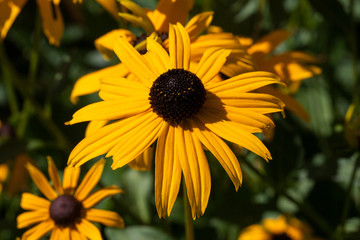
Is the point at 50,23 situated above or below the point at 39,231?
above

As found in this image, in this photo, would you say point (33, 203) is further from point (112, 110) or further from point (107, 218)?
point (112, 110)

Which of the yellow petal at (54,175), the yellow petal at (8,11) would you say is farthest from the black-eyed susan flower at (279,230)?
the yellow petal at (8,11)

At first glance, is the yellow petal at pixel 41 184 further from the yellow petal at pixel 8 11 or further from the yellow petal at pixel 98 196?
the yellow petal at pixel 8 11

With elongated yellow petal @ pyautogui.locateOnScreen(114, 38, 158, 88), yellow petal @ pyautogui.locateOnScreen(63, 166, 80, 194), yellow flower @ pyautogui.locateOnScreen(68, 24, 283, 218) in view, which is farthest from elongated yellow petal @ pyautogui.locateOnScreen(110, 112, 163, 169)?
yellow petal @ pyautogui.locateOnScreen(63, 166, 80, 194)

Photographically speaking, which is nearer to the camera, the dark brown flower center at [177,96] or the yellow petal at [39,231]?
the dark brown flower center at [177,96]

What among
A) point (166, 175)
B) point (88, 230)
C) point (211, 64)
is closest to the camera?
point (166, 175)

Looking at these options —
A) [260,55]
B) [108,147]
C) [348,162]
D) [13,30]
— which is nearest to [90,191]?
[108,147]

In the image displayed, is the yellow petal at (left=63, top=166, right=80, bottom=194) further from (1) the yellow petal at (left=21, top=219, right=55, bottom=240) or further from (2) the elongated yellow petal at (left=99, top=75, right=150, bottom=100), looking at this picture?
(2) the elongated yellow petal at (left=99, top=75, right=150, bottom=100)

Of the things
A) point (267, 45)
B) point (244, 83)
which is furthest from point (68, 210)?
point (267, 45)
